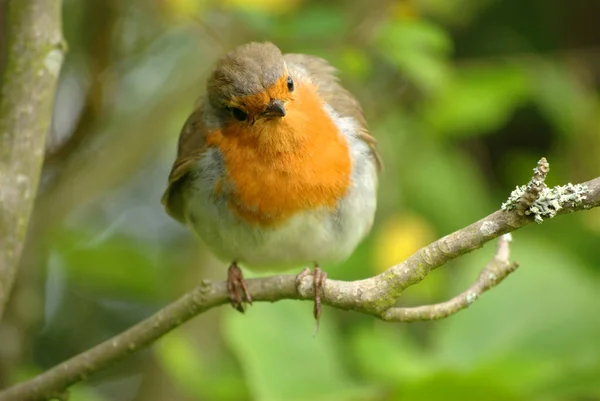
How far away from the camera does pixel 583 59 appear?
5.17 metres

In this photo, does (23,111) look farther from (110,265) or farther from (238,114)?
(110,265)

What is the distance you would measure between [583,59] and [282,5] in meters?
2.24

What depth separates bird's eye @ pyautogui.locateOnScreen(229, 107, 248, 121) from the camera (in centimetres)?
285

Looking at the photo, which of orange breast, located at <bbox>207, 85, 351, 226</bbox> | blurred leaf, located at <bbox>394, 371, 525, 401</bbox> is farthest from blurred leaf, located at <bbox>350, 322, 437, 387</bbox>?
orange breast, located at <bbox>207, 85, 351, 226</bbox>

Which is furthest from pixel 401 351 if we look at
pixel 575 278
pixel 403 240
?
pixel 575 278

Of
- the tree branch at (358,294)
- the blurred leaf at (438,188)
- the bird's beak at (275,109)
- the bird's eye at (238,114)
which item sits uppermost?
the blurred leaf at (438,188)

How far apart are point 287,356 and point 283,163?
3.02 feet

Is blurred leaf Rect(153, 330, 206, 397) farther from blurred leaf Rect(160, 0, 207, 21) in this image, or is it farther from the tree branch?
blurred leaf Rect(160, 0, 207, 21)

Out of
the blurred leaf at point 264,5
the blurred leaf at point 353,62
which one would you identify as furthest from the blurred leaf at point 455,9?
the blurred leaf at point 264,5

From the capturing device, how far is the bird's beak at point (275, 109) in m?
2.73

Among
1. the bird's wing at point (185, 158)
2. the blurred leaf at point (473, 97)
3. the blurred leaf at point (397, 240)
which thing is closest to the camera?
the bird's wing at point (185, 158)

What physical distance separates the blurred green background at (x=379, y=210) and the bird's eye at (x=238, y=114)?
83 centimetres

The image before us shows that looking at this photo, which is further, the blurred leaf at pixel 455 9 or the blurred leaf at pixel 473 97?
the blurred leaf at pixel 455 9

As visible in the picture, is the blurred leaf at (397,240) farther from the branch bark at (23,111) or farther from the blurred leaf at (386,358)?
the branch bark at (23,111)
